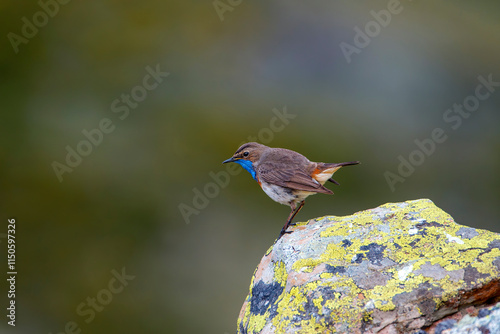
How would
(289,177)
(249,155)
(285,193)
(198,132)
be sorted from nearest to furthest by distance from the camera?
(289,177)
(285,193)
(249,155)
(198,132)

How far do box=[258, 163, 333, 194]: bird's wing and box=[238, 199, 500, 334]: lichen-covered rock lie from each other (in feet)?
5.31

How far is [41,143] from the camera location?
1452 centimetres

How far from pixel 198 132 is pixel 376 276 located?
10488 mm

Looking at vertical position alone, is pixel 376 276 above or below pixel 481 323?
A: above

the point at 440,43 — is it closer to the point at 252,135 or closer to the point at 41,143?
the point at 252,135

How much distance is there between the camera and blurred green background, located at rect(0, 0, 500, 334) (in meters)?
12.9

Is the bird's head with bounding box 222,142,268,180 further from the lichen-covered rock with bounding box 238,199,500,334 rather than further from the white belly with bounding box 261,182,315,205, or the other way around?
the lichen-covered rock with bounding box 238,199,500,334

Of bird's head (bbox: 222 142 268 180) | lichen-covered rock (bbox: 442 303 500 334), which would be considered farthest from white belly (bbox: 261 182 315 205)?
lichen-covered rock (bbox: 442 303 500 334)

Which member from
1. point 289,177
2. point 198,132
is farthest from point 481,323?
point 198,132

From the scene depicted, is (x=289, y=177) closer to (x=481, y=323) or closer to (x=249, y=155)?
(x=249, y=155)

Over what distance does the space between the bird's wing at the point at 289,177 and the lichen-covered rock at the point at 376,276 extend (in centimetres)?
162

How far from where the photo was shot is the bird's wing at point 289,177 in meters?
7.91

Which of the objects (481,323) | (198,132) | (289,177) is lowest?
(481,323)

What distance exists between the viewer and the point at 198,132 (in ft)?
49.4
